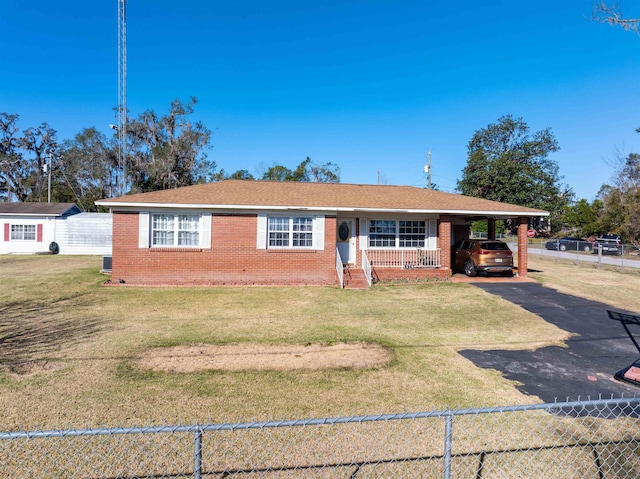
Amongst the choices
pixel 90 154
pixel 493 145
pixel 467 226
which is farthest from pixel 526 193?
pixel 90 154

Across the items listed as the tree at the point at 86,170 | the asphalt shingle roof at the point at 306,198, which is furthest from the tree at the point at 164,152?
the asphalt shingle roof at the point at 306,198

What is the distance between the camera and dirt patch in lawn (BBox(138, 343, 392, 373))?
5.85m

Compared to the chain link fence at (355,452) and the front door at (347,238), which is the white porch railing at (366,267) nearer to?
the front door at (347,238)

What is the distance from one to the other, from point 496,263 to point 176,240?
1342cm

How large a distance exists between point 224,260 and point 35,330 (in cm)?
699

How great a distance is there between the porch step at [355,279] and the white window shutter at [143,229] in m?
8.01

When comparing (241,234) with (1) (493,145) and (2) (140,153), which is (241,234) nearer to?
(2) (140,153)

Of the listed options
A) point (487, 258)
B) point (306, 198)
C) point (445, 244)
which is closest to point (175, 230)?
point (306, 198)

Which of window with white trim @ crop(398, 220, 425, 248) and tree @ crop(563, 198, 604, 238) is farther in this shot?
tree @ crop(563, 198, 604, 238)

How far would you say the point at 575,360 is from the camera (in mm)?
6496

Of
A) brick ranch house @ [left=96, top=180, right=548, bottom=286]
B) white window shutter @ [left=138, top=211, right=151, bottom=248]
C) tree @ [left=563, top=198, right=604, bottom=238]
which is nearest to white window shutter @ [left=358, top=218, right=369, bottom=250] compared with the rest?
brick ranch house @ [left=96, top=180, right=548, bottom=286]

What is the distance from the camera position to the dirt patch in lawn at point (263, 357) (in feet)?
19.2

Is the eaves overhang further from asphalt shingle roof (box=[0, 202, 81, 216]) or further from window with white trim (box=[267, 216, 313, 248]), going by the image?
asphalt shingle roof (box=[0, 202, 81, 216])

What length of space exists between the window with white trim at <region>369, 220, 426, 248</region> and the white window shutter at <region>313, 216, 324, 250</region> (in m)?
2.86
